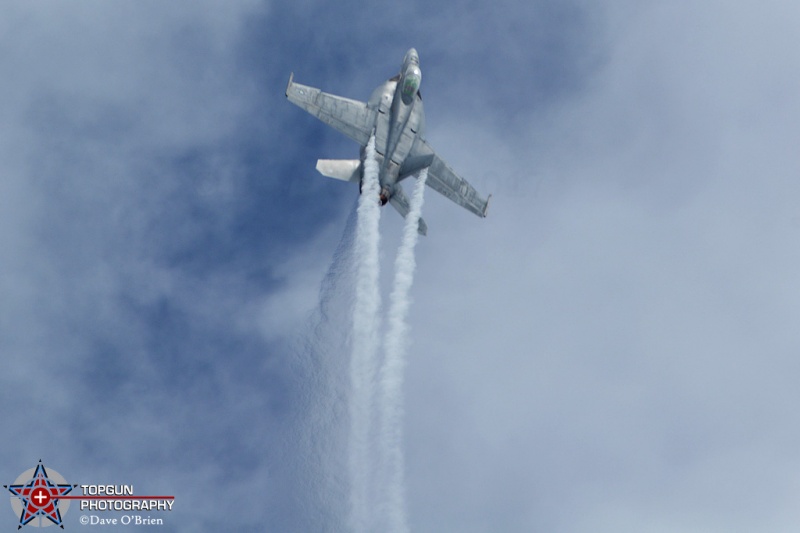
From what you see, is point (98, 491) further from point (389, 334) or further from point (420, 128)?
point (420, 128)

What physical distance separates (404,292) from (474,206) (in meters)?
19.7

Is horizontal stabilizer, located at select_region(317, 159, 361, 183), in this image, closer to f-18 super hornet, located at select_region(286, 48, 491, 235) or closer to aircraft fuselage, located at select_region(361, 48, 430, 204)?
f-18 super hornet, located at select_region(286, 48, 491, 235)

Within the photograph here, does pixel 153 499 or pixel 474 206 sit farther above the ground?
pixel 474 206

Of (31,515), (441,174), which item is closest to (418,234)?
(441,174)

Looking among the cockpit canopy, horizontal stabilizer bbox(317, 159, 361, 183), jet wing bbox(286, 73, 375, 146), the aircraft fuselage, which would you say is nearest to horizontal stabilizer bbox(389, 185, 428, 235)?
the aircraft fuselage

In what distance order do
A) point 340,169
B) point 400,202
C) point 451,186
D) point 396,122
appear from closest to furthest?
point 396,122, point 340,169, point 400,202, point 451,186

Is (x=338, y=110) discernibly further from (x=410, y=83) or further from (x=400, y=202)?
(x=400, y=202)

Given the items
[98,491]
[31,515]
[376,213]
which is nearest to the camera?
[31,515]

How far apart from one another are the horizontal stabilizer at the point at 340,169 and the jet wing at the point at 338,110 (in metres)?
3.35

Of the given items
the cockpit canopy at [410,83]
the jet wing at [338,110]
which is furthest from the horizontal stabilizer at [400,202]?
the cockpit canopy at [410,83]

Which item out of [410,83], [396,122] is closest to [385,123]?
[396,122]

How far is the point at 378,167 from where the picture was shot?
10069 cm

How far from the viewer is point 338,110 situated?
101062 mm

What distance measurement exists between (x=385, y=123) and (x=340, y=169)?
823 centimetres
